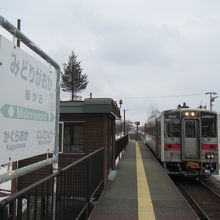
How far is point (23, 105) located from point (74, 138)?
315 inches

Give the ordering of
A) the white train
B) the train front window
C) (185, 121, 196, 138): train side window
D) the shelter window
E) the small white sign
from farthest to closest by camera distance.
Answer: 1. the train front window
2. (185, 121, 196, 138): train side window
3. the white train
4. the shelter window
5. the small white sign

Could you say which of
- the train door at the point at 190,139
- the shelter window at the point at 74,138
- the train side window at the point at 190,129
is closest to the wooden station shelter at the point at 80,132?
the shelter window at the point at 74,138

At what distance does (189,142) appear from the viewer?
43.6 ft

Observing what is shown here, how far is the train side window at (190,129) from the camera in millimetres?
13414

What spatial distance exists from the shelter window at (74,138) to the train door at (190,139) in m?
4.61

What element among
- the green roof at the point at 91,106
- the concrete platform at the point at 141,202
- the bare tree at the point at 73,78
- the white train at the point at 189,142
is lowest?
the concrete platform at the point at 141,202

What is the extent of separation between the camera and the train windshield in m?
13.3

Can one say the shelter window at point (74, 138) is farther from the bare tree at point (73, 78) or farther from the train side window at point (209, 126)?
the bare tree at point (73, 78)

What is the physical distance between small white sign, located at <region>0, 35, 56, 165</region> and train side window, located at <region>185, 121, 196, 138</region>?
34.2ft

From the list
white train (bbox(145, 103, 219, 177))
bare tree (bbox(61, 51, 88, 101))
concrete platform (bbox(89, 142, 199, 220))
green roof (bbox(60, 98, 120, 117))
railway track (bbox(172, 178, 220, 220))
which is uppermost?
bare tree (bbox(61, 51, 88, 101))

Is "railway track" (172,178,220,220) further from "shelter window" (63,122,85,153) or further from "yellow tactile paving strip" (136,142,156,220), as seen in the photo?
"shelter window" (63,122,85,153)

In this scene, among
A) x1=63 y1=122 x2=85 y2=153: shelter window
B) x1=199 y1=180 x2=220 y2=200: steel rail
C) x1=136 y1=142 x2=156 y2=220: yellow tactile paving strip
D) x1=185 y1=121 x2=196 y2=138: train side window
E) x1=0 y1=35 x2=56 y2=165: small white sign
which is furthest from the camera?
x1=185 y1=121 x2=196 y2=138: train side window

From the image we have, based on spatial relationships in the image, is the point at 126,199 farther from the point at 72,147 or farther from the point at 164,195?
the point at 72,147

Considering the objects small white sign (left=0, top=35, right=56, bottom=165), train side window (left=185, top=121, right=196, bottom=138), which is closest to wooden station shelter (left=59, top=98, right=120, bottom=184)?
train side window (left=185, top=121, right=196, bottom=138)
